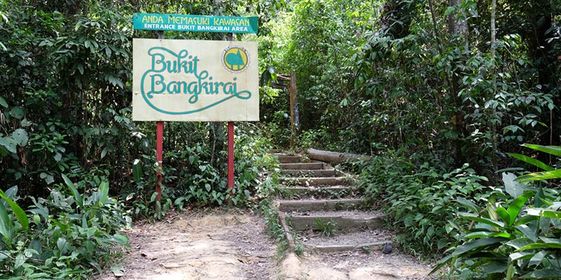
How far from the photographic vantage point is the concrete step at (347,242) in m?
4.68

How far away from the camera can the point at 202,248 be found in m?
4.67

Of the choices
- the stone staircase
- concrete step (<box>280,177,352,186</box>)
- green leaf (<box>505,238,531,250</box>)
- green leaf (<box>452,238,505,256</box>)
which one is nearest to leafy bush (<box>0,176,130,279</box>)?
the stone staircase

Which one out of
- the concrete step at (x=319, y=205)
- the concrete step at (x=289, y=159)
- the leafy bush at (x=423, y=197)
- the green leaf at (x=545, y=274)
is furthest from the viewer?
the concrete step at (x=289, y=159)

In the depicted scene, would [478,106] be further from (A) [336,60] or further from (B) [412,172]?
(A) [336,60]

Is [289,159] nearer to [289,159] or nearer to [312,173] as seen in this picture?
[289,159]

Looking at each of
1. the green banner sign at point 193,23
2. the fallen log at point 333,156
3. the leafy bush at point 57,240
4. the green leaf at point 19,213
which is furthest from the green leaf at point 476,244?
the fallen log at point 333,156

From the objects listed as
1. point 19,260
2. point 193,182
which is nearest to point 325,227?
point 193,182

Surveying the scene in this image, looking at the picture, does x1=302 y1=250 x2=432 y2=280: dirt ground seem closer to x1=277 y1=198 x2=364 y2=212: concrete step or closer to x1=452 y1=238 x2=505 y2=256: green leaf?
x1=452 y1=238 x2=505 y2=256: green leaf

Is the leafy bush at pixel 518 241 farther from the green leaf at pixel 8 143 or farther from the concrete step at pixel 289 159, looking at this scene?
the concrete step at pixel 289 159

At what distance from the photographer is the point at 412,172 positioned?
597cm

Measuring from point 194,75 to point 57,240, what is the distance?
9.20ft

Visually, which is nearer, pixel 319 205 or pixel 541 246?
pixel 541 246

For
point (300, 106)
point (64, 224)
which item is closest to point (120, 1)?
point (64, 224)

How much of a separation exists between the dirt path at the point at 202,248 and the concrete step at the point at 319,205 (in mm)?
447
